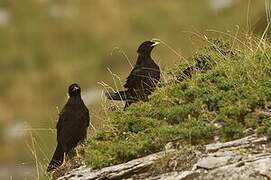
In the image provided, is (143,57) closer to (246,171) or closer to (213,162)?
(213,162)

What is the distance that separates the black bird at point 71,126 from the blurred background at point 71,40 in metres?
20.8

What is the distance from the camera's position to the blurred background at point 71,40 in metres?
36.2

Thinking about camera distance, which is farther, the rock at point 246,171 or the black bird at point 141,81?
the black bird at point 141,81

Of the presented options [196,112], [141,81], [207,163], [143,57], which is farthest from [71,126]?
[207,163]

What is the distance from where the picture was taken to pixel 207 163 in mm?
8195

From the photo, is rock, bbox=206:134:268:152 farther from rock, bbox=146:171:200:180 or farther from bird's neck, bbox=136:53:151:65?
bird's neck, bbox=136:53:151:65

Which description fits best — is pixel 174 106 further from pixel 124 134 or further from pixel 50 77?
pixel 50 77

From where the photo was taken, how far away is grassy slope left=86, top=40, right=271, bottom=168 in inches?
348

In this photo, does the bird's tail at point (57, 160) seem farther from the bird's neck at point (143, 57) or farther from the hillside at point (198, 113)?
the bird's neck at point (143, 57)

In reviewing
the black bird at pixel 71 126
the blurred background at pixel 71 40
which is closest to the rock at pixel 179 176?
the black bird at pixel 71 126

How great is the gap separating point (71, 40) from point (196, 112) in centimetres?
3318

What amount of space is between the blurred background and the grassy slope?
22668 mm

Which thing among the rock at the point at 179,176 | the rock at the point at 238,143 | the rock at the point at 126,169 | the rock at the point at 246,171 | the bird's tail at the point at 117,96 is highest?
the bird's tail at the point at 117,96

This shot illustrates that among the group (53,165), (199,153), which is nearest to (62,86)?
(53,165)
